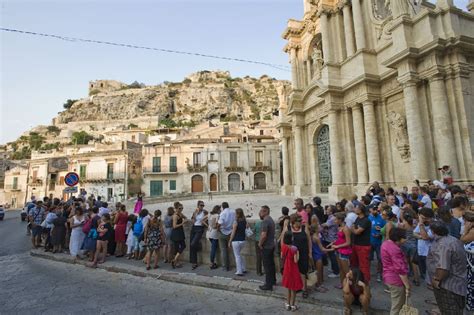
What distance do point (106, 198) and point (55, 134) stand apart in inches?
2130

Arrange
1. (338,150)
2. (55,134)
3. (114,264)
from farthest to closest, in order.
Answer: (55,134) < (338,150) < (114,264)

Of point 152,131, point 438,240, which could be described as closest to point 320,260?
point 438,240

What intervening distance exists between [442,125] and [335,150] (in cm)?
516

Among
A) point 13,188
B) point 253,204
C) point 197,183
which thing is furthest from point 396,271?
point 13,188

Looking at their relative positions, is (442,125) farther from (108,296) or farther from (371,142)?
(108,296)

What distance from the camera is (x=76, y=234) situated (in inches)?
331

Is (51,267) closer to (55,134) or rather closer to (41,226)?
(41,226)

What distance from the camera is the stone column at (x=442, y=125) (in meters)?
10.1

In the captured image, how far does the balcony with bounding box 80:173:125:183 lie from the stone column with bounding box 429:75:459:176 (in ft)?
113

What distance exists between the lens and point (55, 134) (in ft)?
251

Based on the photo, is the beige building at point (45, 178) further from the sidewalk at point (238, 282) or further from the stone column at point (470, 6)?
the stone column at point (470, 6)

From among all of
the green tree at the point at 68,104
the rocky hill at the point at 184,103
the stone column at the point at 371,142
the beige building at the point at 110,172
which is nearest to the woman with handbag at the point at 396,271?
the stone column at the point at 371,142

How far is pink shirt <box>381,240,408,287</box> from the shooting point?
350cm

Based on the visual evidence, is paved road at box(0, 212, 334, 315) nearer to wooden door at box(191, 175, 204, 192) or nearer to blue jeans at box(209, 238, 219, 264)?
blue jeans at box(209, 238, 219, 264)
